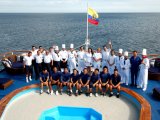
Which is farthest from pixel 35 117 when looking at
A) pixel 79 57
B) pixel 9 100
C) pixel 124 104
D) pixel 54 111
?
pixel 79 57

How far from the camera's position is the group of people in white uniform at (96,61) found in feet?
37.4

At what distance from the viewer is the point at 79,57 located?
1288 centimetres

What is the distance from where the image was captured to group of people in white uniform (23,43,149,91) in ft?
37.4

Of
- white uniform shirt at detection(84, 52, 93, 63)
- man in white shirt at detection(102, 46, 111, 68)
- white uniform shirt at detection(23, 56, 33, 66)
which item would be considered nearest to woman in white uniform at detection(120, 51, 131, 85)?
man in white shirt at detection(102, 46, 111, 68)

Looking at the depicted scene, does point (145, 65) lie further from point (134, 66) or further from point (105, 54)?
point (105, 54)

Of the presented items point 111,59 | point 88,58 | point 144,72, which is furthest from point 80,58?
point 144,72

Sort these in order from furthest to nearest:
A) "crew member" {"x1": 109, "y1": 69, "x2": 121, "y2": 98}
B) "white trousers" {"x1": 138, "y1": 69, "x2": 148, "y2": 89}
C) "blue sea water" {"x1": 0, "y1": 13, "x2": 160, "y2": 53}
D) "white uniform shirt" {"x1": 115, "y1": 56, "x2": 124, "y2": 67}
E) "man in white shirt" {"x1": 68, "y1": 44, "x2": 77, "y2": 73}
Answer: "blue sea water" {"x1": 0, "y1": 13, "x2": 160, "y2": 53} → "man in white shirt" {"x1": 68, "y1": 44, "x2": 77, "y2": 73} → "white uniform shirt" {"x1": 115, "y1": 56, "x2": 124, "y2": 67} → "white trousers" {"x1": 138, "y1": 69, "x2": 148, "y2": 89} → "crew member" {"x1": 109, "y1": 69, "x2": 121, "y2": 98}

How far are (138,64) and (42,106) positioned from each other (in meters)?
5.29

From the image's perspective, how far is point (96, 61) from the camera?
12.4m

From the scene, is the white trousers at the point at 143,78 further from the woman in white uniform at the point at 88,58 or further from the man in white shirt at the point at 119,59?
the woman in white uniform at the point at 88,58

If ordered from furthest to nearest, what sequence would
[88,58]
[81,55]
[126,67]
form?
[81,55], [88,58], [126,67]

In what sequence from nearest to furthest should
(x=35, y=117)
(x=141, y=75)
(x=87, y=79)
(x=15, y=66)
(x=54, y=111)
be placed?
(x=35, y=117)
(x=54, y=111)
(x=87, y=79)
(x=141, y=75)
(x=15, y=66)

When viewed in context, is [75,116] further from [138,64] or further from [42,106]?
[138,64]

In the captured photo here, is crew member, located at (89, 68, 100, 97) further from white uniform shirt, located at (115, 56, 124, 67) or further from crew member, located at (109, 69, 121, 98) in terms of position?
white uniform shirt, located at (115, 56, 124, 67)
